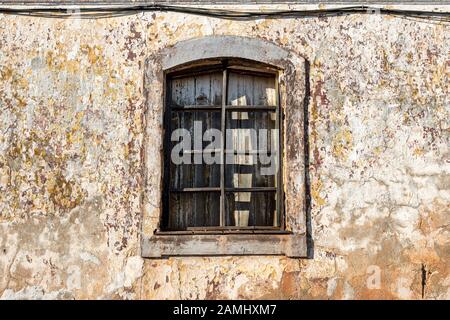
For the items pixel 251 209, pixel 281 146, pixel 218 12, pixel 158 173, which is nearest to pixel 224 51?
pixel 218 12

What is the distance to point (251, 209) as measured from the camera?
16.8 ft

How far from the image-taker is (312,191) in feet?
16.3

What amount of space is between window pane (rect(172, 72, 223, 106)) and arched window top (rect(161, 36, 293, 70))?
8.6 inches

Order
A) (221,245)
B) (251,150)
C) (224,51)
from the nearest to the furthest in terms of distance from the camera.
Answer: (221,245) < (224,51) < (251,150)

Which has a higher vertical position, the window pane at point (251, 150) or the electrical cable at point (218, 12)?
the electrical cable at point (218, 12)

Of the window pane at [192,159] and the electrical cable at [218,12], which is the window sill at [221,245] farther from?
the electrical cable at [218,12]

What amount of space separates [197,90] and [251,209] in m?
1.16

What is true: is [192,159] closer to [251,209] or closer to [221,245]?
[251,209]

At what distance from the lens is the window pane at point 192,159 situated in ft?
16.8

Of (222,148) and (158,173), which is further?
(222,148)

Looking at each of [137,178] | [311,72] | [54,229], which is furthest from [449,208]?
[54,229]

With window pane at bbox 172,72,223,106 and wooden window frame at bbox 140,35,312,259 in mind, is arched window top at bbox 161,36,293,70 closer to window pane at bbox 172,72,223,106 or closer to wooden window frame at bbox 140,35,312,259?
wooden window frame at bbox 140,35,312,259

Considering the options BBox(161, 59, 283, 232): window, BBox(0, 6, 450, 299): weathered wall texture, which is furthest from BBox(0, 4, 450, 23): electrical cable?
BBox(161, 59, 283, 232): window


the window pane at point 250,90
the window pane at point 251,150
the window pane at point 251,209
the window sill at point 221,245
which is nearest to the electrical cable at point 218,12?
the window pane at point 250,90
